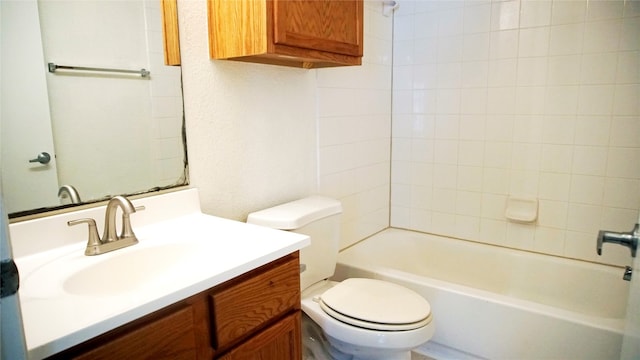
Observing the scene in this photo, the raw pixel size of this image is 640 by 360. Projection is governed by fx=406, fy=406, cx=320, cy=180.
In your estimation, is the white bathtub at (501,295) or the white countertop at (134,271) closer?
the white countertop at (134,271)

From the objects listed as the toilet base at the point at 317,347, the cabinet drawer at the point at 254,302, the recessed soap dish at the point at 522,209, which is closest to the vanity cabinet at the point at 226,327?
the cabinet drawer at the point at 254,302

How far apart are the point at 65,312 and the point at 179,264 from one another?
413 mm

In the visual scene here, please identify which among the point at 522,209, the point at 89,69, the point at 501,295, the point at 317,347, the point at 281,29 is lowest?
the point at 317,347

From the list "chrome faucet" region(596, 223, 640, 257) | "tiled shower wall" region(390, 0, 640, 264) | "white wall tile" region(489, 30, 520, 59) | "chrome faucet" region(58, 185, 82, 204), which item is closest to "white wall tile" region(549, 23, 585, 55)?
"tiled shower wall" region(390, 0, 640, 264)

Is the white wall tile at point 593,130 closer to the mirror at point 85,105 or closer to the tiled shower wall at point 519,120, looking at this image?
the tiled shower wall at point 519,120

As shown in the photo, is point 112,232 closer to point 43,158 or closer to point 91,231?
point 91,231

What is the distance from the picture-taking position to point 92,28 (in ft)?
3.96

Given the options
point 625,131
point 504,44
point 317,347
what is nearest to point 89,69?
point 317,347

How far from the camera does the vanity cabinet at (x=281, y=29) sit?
134 centimetres

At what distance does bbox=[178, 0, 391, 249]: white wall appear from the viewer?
4.86ft

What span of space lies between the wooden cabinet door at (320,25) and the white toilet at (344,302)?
0.67 meters

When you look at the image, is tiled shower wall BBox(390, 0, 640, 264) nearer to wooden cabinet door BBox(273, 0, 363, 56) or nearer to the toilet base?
wooden cabinet door BBox(273, 0, 363, 56)

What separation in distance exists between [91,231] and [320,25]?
1.03 meters

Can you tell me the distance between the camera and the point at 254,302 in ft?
3.56
